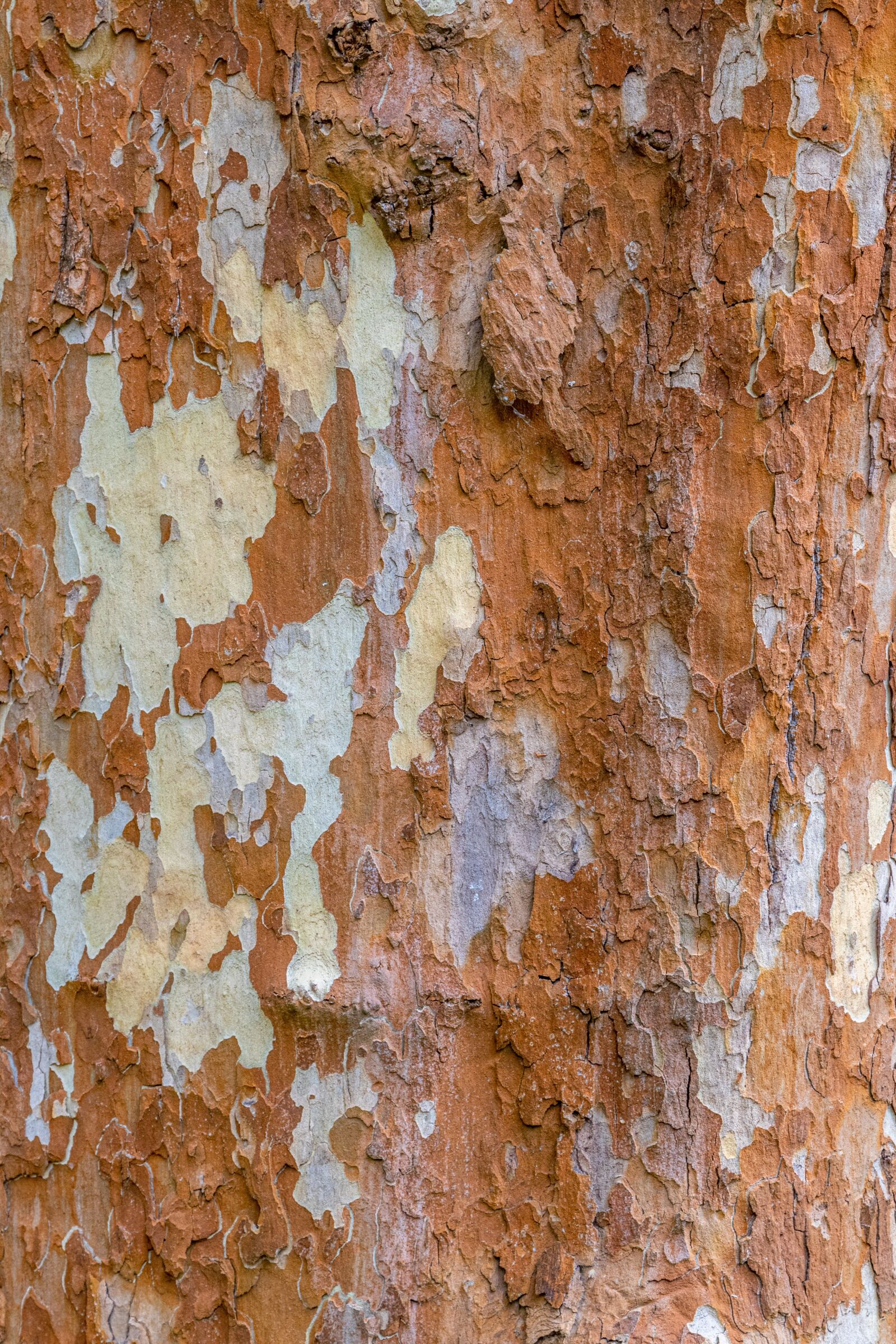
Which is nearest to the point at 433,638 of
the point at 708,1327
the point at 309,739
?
the point at 309,739

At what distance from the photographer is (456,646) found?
3.55 feet

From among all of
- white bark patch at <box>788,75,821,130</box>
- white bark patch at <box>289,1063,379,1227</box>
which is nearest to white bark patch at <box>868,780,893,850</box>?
white bark patch at <box>289,1063,379,1227</box>

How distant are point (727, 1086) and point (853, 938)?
0.23 metres

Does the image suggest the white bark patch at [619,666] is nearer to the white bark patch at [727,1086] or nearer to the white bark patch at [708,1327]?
the white bark patch at [727,1086]

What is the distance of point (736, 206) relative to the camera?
3.58ft

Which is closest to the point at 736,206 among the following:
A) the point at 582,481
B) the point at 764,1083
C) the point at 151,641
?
the point at 582,481

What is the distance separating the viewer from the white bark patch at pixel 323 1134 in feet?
3.49

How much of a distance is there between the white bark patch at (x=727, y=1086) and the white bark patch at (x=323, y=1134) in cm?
37

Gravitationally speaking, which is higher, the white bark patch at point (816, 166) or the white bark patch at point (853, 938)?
the white bark patch at point (816, 166)

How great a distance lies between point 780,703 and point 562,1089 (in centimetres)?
50

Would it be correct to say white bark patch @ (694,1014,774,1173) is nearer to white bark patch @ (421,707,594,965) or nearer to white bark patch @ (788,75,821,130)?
white bark patch @ (421,707,594,965)

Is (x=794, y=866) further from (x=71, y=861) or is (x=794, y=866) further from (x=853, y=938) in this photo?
(x=71, y=861)

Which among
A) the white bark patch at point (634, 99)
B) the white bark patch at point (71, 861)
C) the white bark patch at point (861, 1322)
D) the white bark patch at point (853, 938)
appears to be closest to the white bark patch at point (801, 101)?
the white bark patch at point (634, 99)

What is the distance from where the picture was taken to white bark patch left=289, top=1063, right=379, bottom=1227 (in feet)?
3.49
